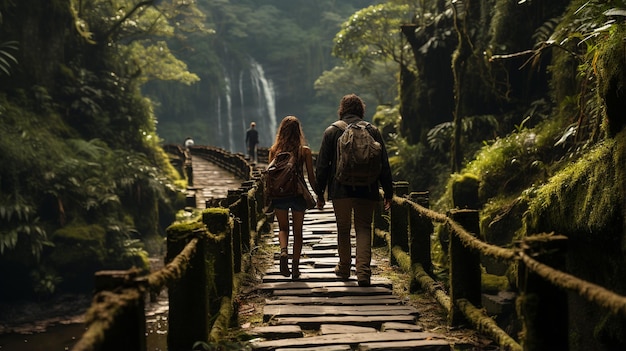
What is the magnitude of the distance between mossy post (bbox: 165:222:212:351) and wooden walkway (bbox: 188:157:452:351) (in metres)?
0.59

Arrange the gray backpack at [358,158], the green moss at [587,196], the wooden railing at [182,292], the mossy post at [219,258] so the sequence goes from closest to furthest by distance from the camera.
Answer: the wooden railing at [182,292]
the mossy post at [219,258]
the green moss at [587,196]
the gray backpack at [358,158]

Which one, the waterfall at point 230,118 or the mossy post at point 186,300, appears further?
the waterfall at point 230,118

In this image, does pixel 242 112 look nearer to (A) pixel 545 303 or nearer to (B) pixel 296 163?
(B) pixel 296 163

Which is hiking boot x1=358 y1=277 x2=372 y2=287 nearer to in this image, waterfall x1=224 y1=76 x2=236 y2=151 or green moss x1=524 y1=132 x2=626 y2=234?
green moss x1=524 y1=132 x2=626 y2=234

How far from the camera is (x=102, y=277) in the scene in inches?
136

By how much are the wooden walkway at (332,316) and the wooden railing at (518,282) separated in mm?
365

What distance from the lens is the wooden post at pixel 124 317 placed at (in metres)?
3.36

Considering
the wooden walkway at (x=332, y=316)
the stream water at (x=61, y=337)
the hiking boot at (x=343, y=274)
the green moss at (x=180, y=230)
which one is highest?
the green moss at (x=180, y=230)

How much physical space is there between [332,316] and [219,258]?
3.89 feet

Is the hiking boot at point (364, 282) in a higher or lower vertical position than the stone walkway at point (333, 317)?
higher

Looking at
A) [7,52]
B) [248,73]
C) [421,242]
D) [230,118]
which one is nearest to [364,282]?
[421,242]

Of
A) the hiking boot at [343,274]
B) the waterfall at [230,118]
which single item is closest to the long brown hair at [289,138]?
the hiking boot at [343,274]

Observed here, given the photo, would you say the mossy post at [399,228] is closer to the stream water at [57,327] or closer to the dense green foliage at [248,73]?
the stream water at [57,327]

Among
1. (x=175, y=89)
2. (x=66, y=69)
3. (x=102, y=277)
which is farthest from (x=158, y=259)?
(x=175, y=89)
